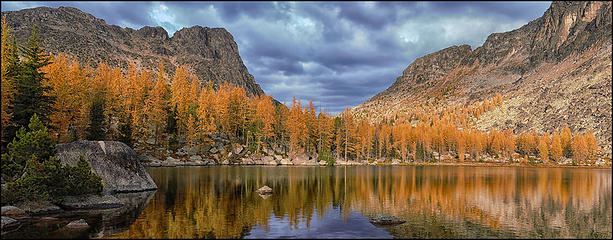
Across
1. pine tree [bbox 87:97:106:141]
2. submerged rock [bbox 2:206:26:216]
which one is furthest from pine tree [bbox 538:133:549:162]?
submerged rock [bbox 2:206:26:216]

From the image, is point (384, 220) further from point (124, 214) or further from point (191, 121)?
point (191, 121)

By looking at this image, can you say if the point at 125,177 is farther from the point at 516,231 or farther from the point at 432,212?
the point at 516,231

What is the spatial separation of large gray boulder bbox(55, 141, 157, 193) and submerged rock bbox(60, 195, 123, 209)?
5.44 meters

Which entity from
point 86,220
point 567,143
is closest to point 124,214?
point 86,220

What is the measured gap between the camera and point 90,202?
30359 millimetres

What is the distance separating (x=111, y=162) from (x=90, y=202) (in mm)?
9628

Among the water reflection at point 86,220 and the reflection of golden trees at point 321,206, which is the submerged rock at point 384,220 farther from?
the water reflection at point 86,220

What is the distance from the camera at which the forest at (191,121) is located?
42219 mm

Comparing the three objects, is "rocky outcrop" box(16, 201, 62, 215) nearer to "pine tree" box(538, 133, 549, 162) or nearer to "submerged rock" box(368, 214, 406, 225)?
"submerged rock" box(368, 214, 406, 225)

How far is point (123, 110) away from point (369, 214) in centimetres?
8052

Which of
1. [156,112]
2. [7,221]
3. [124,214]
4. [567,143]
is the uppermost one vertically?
[156,112]

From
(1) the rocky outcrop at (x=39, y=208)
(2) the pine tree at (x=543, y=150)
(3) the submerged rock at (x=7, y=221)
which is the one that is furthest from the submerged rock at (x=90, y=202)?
(2) the pine tree at (x=543, y=150)

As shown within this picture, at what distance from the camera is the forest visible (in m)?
42.2

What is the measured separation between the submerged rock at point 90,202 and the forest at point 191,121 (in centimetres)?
1321
